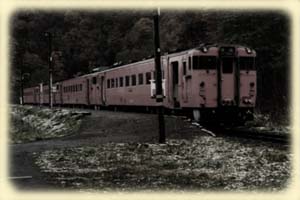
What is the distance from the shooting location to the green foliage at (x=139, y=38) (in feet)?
112

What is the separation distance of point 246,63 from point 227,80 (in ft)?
3.48

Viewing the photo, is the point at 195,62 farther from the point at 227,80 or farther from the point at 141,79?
the point at 141,79

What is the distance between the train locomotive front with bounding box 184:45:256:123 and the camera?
2091cm

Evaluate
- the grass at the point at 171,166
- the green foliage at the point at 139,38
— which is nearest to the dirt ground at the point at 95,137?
the grass at the point at 171,166

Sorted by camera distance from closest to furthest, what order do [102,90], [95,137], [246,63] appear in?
[95,137] → [246,63] → [102,90]

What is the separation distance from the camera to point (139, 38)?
71062 mm

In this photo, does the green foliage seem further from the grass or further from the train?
the grass

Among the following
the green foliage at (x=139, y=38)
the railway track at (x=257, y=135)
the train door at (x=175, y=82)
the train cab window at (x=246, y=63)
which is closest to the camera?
the railway track at (x=257, y=135)

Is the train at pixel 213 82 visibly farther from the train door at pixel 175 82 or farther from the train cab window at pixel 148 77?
the train cab window at pixel 148 77

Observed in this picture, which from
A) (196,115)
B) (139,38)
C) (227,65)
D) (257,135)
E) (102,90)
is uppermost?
(139,38)

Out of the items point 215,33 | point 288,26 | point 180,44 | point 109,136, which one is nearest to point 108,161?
point 109,136

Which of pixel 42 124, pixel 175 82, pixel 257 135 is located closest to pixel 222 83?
pixel 257 135

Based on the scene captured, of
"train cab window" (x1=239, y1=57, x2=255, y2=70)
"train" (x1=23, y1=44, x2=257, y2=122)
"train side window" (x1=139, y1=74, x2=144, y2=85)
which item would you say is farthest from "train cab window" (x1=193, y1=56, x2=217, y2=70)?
"train side window" (x1=139, y1=74, x2=144, y2=85)

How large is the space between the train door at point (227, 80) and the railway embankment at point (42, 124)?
6.50 meters
